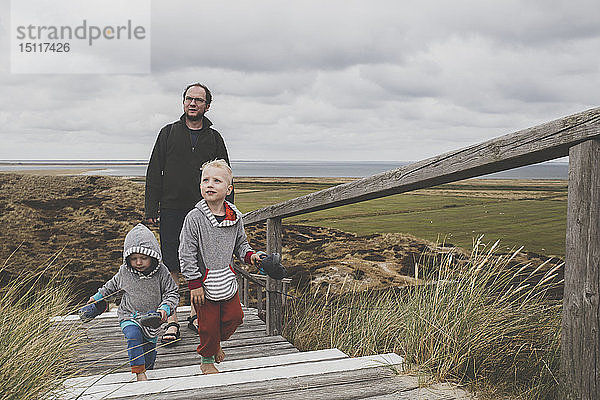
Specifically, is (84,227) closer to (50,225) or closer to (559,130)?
(50,225)

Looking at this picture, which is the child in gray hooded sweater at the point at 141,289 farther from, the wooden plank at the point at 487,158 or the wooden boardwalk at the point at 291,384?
the wooden plank at the point at 487,158

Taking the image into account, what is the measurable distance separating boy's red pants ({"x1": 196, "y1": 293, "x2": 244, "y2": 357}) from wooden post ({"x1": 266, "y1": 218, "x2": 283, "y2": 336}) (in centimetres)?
82

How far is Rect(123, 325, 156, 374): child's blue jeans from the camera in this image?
2637mm

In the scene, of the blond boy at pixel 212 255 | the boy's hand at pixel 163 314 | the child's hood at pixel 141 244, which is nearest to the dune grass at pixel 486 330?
the blond boy at pixel 212 255

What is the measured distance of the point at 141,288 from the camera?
2867 mm

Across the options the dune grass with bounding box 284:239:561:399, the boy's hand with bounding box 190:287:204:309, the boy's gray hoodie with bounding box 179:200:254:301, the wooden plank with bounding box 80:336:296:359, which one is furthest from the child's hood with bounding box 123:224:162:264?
the dune grass with bounding box 284:239:561:399

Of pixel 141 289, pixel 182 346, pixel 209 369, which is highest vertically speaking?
pixel 141 289

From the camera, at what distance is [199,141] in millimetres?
3662

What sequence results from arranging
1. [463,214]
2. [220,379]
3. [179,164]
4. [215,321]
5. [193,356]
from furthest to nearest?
[463,214] → [179,164] → [193,356] → [215,321] → [220,379]

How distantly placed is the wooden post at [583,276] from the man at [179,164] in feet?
7.95

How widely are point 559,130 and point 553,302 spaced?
119cm

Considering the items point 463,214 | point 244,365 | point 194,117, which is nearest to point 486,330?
point 244,365

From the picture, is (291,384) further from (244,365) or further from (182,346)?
(182,346)

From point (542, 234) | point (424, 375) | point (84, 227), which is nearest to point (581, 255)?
point (424, 375)
